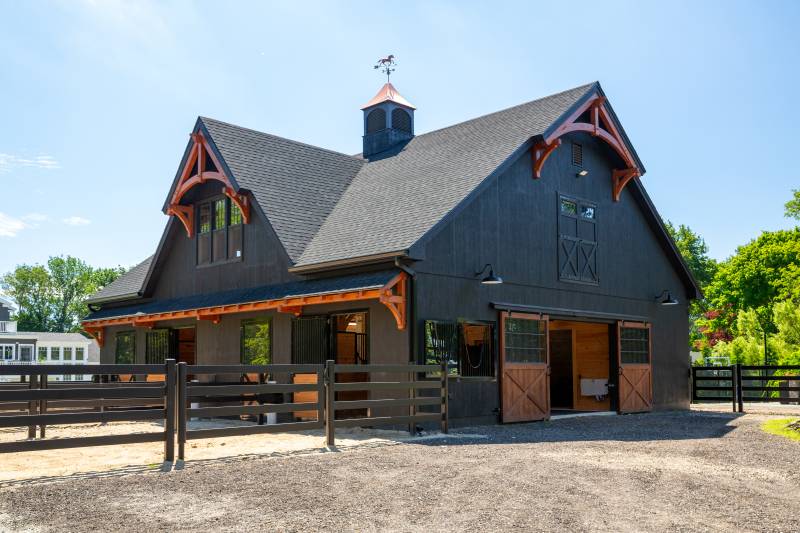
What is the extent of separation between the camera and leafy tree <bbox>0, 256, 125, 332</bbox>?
253ft

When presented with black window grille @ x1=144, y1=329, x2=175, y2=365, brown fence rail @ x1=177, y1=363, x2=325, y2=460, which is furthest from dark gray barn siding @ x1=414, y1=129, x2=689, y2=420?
black window grille @ x1=144, y1=329, x2=175, y2=365

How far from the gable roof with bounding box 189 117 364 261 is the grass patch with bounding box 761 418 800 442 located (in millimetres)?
9358

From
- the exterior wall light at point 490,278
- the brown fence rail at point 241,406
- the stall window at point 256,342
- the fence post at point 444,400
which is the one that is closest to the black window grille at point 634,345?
the exterior wall light at point 490,278

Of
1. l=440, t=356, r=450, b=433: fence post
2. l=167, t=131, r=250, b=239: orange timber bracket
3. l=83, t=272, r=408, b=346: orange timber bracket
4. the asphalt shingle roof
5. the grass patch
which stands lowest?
the grass patch

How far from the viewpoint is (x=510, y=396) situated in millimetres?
15820

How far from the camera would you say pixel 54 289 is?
79812mm

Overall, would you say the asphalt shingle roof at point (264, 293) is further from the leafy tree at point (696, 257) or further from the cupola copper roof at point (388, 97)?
the leafy tree at point (696, 257)

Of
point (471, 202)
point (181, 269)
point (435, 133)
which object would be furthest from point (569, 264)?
point (181, 269)

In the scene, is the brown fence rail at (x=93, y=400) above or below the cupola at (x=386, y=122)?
below

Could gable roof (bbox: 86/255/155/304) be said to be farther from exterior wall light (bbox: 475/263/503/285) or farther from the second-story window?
exterior wall light (bbox: 475/263/503/285)

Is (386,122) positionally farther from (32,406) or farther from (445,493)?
(445,493)

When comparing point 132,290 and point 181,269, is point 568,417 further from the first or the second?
point 132,290

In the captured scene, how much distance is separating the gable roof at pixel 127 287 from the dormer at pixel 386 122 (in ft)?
22.4

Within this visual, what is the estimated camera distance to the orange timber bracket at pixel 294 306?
13797 mm
